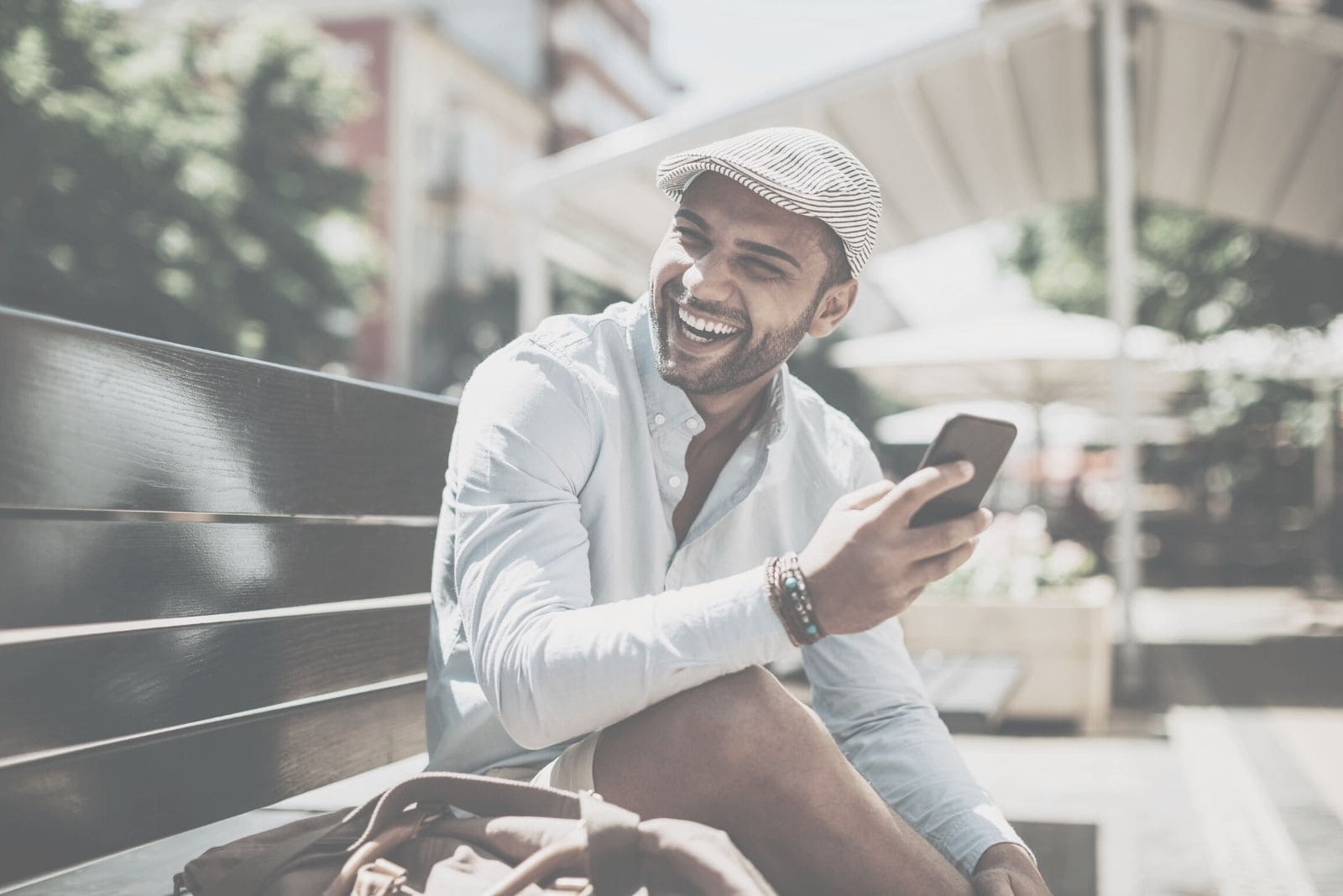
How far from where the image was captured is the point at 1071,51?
845 centimetres

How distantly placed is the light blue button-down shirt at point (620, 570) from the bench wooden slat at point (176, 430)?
283 mm

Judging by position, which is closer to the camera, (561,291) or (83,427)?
(83,427)

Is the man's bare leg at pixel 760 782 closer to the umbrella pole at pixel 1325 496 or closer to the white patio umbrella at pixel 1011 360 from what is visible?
the white patio umbrella at pixel 1011 360

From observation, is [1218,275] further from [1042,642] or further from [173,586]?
[173,586]

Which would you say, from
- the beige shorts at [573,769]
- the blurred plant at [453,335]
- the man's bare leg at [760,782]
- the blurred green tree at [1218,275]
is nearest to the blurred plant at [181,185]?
the blurred plant at [453,335]

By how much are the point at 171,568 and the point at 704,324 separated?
799 millimetres

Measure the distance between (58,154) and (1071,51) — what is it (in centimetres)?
1598

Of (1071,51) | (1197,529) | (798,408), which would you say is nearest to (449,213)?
(1197,529)

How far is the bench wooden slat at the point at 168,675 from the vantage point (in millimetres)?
1401

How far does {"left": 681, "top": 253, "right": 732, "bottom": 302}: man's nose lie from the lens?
1.87 meters

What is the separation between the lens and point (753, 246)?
1.88 metres

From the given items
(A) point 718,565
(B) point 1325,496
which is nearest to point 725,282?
(A) point 718,565

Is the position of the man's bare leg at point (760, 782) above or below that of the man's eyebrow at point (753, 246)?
below

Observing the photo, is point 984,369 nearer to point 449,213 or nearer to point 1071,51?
point 1071,51
